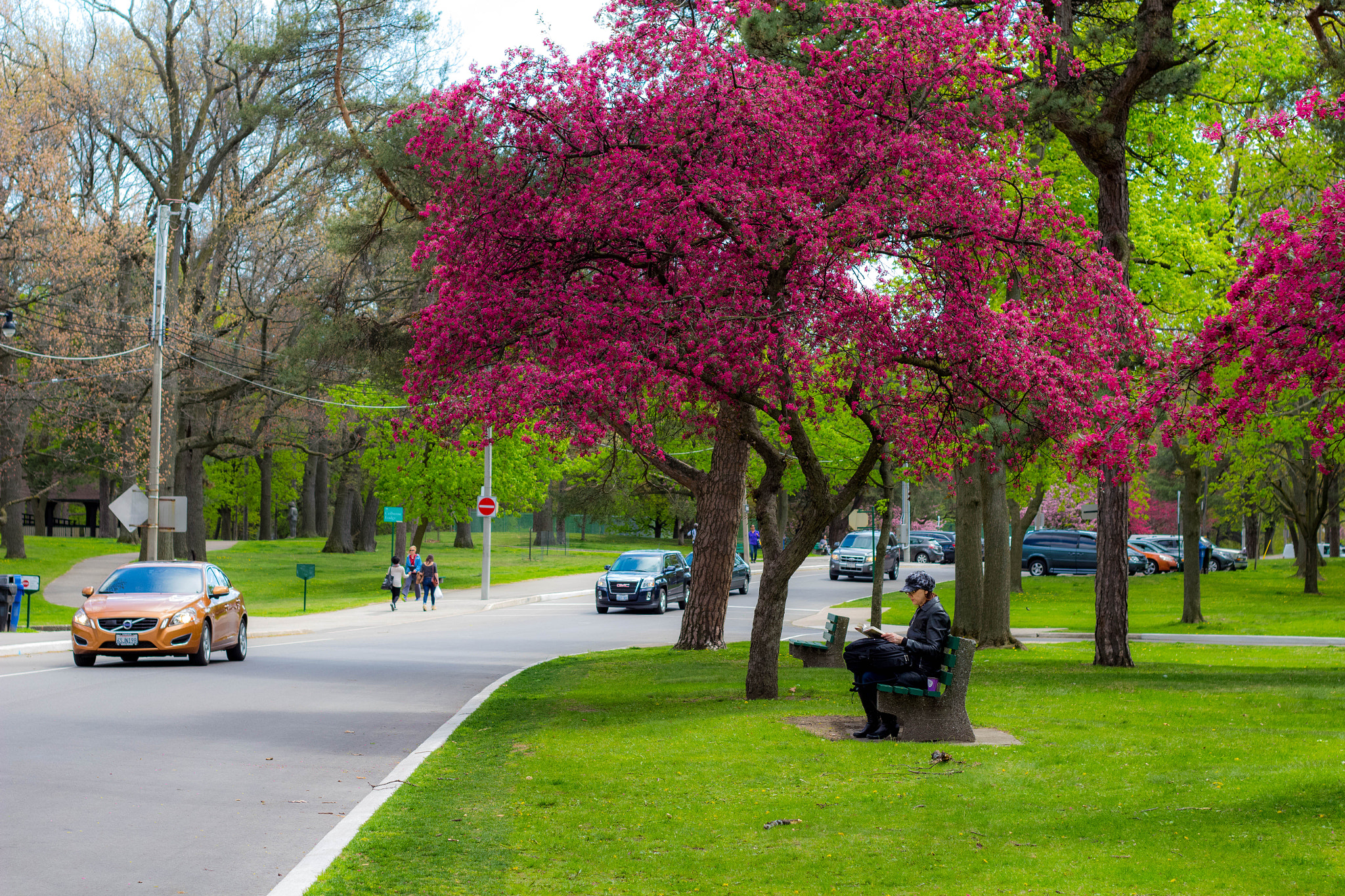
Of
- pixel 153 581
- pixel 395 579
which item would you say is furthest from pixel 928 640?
pixel 395 579

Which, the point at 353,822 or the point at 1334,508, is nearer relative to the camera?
the point at 353,822

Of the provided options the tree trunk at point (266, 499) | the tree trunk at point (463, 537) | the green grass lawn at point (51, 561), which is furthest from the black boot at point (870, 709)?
the tree trunk at point (463, 537)

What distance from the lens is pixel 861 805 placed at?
26.5 feet

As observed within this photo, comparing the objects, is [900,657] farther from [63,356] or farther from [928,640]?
[63,356]

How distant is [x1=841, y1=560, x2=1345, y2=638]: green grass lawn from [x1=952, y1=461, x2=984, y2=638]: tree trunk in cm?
704

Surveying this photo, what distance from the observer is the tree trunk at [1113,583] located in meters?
18.2

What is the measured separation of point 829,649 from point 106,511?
69.7m

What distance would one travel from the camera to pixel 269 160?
44.8 metres

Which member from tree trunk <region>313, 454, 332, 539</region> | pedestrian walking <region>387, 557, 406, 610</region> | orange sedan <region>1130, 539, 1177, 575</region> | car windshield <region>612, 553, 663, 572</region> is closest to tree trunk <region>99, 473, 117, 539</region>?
tree trunk <region>313, 454, 332, 539</region>

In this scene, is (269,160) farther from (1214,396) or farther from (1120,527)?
(1214,396)

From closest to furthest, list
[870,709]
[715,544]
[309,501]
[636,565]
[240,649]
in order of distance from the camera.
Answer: [870,709]
[240,649]
[715,544]
[636,565]
[309,501]

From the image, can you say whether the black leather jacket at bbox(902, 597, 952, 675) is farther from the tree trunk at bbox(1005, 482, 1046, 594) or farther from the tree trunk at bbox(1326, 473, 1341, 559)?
the tree trunk at bbox(1326, 473, 1341, 559)

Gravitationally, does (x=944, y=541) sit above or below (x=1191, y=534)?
below

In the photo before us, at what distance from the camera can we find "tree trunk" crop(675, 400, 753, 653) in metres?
20.9
